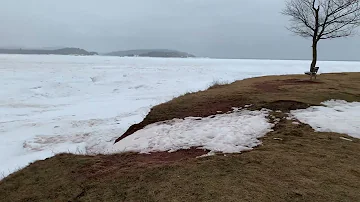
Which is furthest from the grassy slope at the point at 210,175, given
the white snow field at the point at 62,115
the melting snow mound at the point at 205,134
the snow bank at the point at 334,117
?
the white snow field at the point at 62,115

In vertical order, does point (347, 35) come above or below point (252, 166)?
above

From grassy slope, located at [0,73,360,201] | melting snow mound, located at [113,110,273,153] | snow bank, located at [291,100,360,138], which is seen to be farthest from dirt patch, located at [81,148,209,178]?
snow bank, located at [291,100,360,138]

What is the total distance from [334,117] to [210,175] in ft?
15.5

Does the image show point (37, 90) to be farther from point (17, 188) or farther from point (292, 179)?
point (292, 179)

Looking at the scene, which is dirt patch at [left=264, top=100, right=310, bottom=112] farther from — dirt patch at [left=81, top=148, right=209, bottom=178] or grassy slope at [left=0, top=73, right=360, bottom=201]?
dirt patch at [left=81, top=148, right=209, bottom=178]

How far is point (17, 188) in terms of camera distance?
A: 4.43 metres

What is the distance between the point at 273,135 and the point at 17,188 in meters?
4.93

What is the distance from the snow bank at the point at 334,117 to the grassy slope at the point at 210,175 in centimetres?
53

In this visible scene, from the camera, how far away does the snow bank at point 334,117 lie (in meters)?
6.33

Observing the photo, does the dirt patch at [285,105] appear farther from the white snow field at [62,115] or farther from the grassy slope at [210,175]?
the grassy slope at [210,175]

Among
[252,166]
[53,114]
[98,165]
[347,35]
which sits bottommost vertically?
[53,114]

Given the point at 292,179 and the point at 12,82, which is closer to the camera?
the point at 292,179

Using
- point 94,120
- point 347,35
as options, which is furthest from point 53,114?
point 347,35

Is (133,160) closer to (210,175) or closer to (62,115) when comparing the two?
(210,175)
